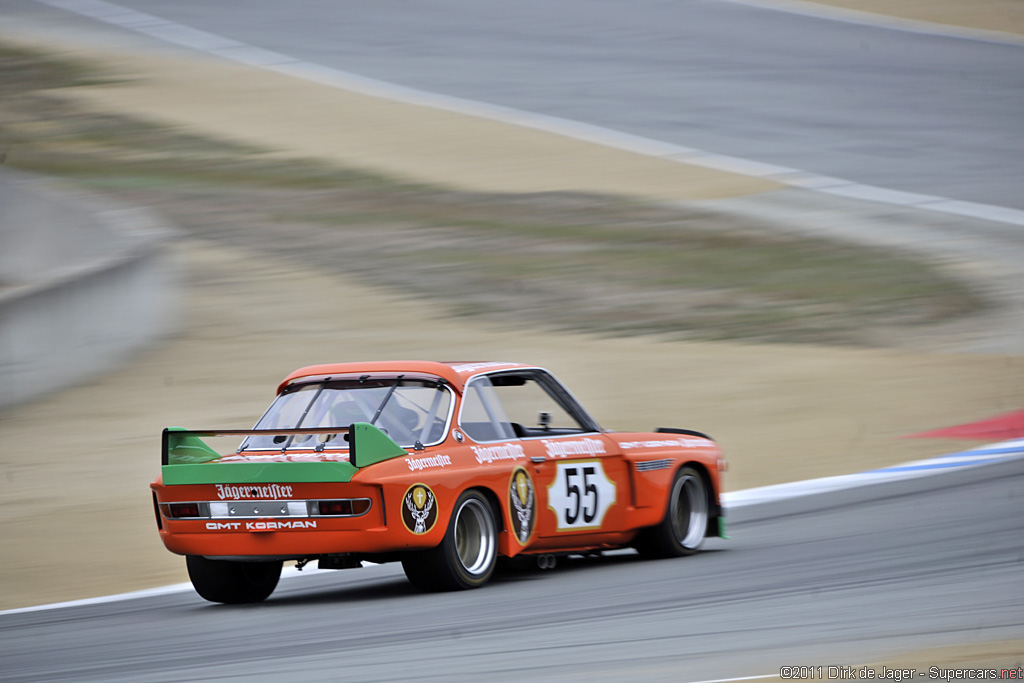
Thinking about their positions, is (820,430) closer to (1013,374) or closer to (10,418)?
(1013,374)

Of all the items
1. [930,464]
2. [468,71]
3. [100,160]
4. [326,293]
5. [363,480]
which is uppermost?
[468,71]

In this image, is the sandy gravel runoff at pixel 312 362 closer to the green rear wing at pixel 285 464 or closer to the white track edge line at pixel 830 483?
the white track edge line at pixel 830 483

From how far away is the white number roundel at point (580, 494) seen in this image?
8070mm

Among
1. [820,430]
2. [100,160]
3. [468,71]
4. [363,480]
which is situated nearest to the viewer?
[363,480]

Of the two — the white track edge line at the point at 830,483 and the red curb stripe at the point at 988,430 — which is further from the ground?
the red curb stripe at the point at 988,430

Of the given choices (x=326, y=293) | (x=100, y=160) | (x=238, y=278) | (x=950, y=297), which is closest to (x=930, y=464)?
(x=950, y=297)

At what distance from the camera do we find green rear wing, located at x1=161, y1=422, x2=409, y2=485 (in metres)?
6.93

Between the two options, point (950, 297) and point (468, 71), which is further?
point (468, 71)

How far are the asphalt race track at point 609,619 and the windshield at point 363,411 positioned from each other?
2.78 ft

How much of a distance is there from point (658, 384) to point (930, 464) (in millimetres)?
5259

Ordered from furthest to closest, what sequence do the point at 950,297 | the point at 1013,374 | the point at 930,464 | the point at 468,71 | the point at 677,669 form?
the point at 468,71
the point at 950,297
the point at 1013,374
the point at 930,464
the point at 677,669

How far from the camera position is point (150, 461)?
13.1 metres

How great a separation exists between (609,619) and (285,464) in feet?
5.72

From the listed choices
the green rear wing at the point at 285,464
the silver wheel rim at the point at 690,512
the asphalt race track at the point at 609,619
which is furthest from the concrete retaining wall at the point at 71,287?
the silver wheel rim at the point at 690,512
